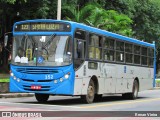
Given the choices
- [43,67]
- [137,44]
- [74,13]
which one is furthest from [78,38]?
[74,13]

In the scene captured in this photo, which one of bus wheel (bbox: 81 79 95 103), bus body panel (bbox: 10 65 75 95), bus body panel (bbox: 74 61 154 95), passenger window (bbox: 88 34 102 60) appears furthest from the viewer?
passenger window (bbox: 88 34 102 60)

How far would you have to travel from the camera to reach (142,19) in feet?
171

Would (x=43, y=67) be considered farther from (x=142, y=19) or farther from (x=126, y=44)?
(x=142, y=19)

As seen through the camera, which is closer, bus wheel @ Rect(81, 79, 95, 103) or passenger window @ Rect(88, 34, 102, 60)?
bus wheel @ Rect(81, 79, 95, 103)

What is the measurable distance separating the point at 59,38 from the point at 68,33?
39cm

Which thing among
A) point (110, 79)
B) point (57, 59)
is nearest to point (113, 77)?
point (110, 79)

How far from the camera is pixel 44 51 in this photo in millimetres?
15984

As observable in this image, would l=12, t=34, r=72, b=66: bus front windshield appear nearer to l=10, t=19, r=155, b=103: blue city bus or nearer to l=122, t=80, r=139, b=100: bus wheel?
l=10, t=19, r=155, b=103: blue city bus

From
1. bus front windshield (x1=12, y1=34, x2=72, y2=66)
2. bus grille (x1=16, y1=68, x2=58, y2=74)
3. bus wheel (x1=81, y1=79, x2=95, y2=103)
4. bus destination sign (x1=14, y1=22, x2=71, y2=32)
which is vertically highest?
bus destination sign (x1=14, y1=22, x2=71, y2=32)

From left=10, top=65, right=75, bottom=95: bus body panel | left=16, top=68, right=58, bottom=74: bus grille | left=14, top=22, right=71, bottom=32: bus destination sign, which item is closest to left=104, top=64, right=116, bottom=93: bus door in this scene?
left=10, top=65, right=75, bottom=95: bus body panel

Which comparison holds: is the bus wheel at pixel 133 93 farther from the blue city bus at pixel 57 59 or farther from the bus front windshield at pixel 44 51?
the bus front windshield at pixel 44 51

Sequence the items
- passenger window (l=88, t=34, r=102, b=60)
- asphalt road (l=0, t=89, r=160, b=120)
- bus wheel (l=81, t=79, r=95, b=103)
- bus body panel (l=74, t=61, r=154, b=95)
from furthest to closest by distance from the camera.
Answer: passenger window (l=88, t=34, r=102, b=60), bus wheel (l=81, t=79, r=95, b=103), bus body panel (l=74, t=61, r=154, b=95), asphalt road (l=0, t=89, r=160, b=120)

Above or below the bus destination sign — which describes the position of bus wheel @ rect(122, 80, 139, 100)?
below

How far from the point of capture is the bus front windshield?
1587 cm
